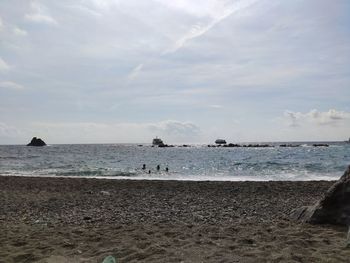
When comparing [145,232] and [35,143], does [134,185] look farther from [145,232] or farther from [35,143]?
[35,143]

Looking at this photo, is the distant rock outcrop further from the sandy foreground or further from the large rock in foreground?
the large rock in foreground

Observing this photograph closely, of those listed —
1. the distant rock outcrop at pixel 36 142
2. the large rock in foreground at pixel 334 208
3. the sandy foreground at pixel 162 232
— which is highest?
the distant rock outcrop at pixel 36 142

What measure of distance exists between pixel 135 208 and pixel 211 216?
293 cm

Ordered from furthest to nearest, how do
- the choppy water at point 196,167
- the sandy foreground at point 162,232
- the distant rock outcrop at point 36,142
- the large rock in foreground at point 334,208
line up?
the distant rock outcrop at point 36,142, the choppy water at point 196,167, the large rock in foreground at point 334,208, the sandy foreground at point 162,232

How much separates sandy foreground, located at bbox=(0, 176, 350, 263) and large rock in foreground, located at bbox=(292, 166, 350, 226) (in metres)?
0.39

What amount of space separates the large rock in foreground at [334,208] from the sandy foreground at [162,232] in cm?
39

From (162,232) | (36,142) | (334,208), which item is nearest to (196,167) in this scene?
(334,208)

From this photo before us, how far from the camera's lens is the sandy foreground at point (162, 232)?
710cm

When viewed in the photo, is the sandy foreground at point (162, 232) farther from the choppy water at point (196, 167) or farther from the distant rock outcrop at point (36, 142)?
the distant rock outcrop at point (36, 142)

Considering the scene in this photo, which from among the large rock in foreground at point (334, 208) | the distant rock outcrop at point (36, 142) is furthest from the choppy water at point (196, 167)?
the distant rock outcrop at point (36, 142)

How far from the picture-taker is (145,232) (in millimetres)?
8984

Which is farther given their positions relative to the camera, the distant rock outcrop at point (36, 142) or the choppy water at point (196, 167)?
the distant rock outcrop at point (36, 142)

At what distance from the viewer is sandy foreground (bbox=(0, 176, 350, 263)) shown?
23.3 feet

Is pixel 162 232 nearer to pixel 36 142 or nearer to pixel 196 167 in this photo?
pixel 196 167
